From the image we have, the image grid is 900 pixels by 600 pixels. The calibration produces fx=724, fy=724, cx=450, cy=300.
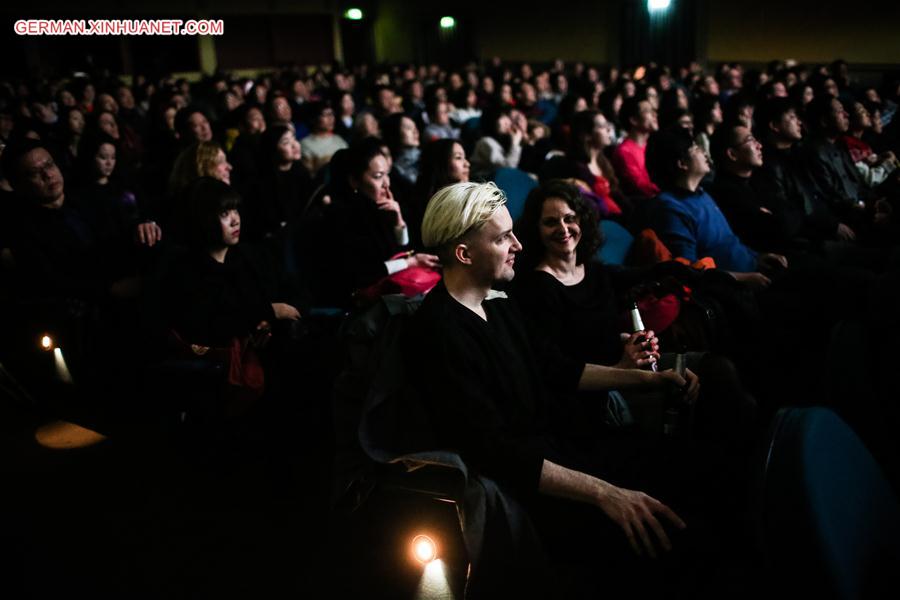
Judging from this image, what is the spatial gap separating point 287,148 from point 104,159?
3.26 ft

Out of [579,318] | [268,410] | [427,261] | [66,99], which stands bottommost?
[268,410]

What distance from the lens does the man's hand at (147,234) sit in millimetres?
3090

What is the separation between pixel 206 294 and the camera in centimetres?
260

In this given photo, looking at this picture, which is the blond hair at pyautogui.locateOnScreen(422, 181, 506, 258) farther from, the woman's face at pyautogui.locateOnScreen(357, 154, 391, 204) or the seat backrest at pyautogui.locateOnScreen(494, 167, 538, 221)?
the seat backrest at pyautogui.locateOnScreen(494, 167, 538, 221)

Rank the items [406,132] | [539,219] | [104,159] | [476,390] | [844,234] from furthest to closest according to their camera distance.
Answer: [406,132] < [104,159] < [844,234] < [539,219] < [476,390]

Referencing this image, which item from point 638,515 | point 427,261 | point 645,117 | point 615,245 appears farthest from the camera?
point 645,117

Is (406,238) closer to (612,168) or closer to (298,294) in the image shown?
(298,294)

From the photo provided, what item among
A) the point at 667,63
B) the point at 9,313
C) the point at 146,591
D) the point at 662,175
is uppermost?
the point at 667,63

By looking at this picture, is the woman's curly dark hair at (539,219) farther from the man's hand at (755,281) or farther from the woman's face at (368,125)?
the woman's face at (368,125)

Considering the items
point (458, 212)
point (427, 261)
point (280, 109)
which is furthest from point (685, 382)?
point (280, 109)

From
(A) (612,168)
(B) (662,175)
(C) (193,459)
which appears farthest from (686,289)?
(A) (612,168)

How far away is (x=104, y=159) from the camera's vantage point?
12.9 feet

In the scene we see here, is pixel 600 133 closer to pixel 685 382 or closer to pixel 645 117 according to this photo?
pixel 645 117

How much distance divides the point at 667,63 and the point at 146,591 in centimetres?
1359
